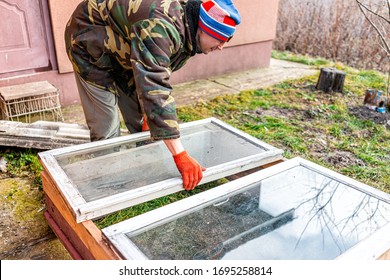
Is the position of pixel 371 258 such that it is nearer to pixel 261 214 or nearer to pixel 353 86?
pixel 261 214

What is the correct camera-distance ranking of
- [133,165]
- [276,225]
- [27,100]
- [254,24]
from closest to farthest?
[276,225] → [133,165] → [27,100] → [254,24]

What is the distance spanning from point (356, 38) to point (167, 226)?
657cm

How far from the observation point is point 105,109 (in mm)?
2582

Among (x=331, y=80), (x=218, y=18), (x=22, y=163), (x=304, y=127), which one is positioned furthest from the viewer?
(x=331, y=80)

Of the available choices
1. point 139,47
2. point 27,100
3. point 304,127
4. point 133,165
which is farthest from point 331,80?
point 139,47

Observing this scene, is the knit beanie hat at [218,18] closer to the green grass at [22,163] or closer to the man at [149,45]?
the man at [149,45]

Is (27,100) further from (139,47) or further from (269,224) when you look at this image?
(269,224)

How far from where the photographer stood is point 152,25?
1804 mm

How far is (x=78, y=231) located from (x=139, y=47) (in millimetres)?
937

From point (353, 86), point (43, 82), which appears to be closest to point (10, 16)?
point (43, 82)

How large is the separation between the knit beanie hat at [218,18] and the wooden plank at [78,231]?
114 centimetres

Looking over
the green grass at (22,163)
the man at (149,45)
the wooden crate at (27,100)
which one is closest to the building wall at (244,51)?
the wooden crate at (27,100)

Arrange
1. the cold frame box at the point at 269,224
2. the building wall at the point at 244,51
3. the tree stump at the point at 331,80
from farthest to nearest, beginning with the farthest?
the building wall at the point at 244,51 < the tree stump at the point at 331,80 < the cold frame box at the point at 269,224

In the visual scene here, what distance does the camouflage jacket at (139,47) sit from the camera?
1.81 m
